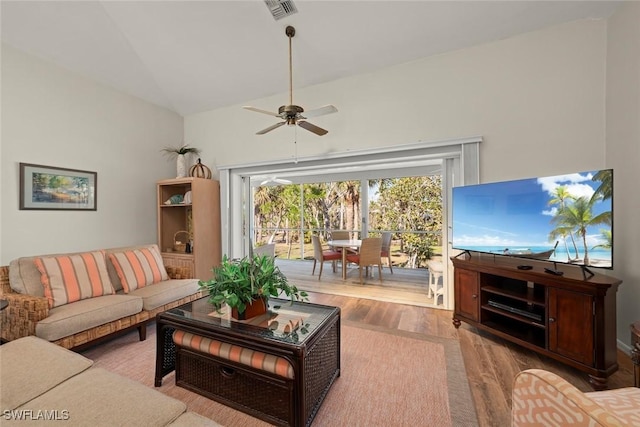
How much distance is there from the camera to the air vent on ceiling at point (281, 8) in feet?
8.63

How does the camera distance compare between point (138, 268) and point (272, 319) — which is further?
point (138, 268)

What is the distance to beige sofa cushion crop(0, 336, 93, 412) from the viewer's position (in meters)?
1.08

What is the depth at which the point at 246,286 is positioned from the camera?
1.75m

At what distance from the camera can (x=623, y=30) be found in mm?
2238

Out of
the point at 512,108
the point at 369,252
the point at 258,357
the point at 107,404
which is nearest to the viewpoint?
the point at 107,404

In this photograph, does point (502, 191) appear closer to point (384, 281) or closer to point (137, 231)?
point (384, 281)

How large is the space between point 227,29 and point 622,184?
13.7ft

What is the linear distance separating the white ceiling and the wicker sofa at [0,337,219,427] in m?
3.26

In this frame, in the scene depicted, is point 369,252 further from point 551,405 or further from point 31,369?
point 31,369

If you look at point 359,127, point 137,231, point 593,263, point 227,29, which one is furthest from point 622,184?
point 137,231

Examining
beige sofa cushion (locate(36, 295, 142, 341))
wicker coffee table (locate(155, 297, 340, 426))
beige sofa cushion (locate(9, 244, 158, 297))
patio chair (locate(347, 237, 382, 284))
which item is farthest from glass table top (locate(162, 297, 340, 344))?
patio chair (locate(347, 237, 382, 284))

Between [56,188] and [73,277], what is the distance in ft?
4.59

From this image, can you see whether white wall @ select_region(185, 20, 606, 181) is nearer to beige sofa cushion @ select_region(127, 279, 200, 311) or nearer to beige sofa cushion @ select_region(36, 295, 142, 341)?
beige sofa cushion @ select_region(127, 279, 200, 311)

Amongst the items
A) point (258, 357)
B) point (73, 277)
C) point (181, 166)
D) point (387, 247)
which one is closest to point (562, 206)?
point (258, 357)
